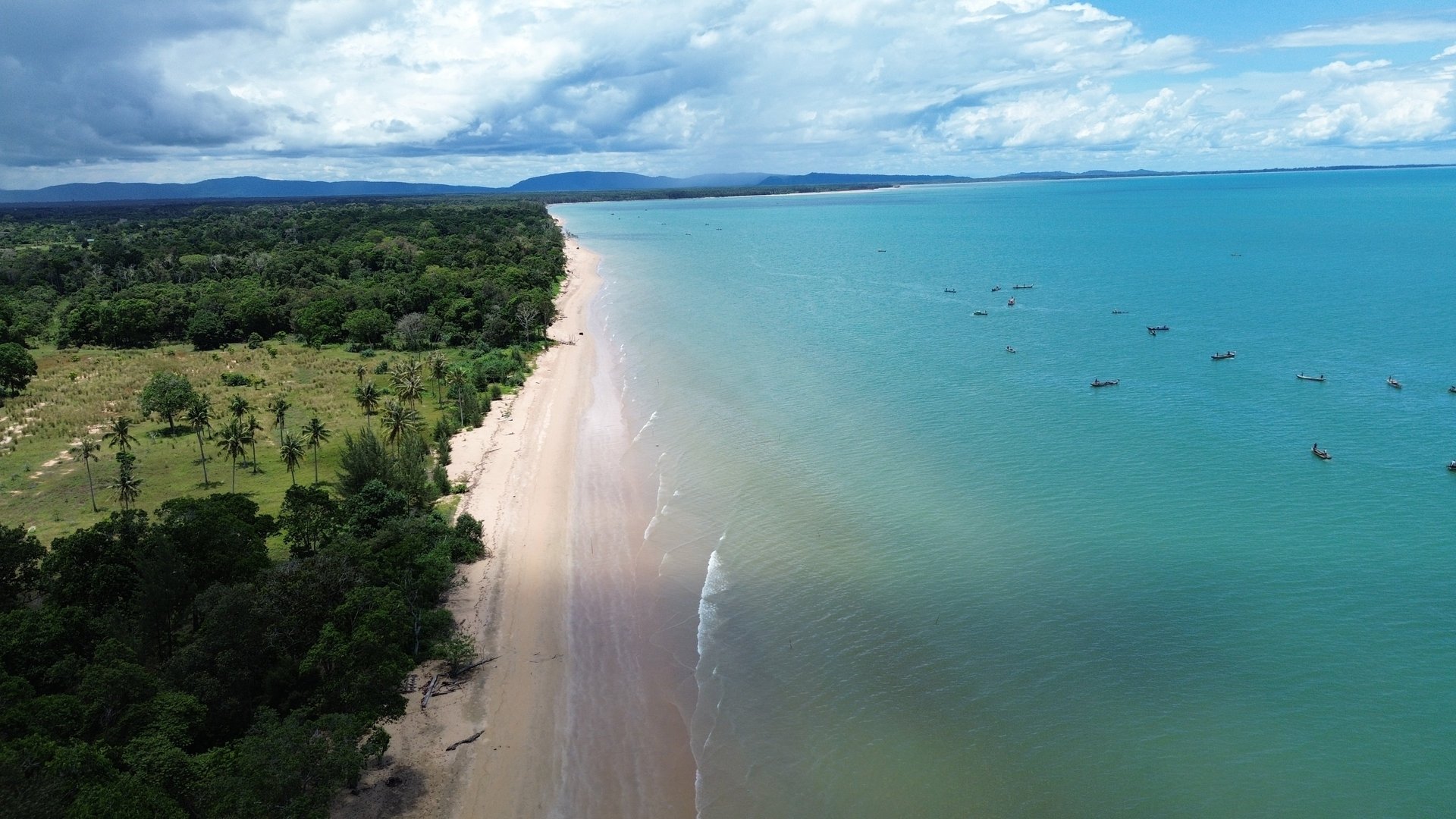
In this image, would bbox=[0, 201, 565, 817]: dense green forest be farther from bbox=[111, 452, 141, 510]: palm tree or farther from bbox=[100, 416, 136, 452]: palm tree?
bbox=[100, 416, 136, 452]: palm tree

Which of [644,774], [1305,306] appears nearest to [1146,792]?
[644,774]

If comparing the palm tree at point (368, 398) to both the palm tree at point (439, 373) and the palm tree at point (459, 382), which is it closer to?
the palm tree at point (439, 373)

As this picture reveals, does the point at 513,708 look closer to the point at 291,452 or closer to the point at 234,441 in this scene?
the point at 291,452

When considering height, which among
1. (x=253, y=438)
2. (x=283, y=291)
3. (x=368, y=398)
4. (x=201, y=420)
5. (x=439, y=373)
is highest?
(x=283, y=291)

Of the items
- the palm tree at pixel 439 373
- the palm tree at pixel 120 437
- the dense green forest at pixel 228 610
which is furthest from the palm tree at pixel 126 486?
the palm tree at pixel 439 373

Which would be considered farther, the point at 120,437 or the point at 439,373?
the point at 439,373

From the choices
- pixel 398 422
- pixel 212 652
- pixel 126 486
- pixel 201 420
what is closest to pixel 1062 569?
pixel 212 652
